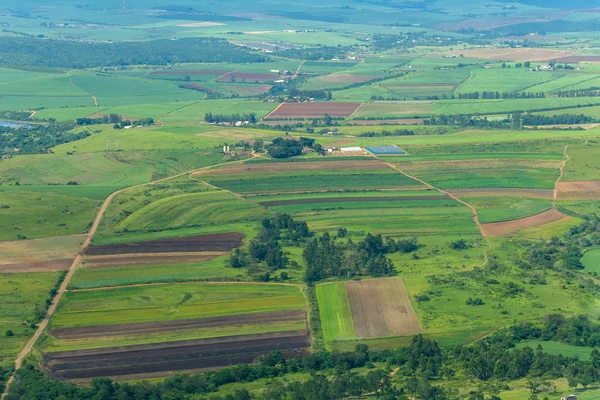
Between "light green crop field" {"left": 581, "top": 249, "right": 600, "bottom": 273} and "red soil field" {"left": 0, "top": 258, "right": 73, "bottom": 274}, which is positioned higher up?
"light green crop field" {"left": 581, "top": 249, "right": 600, "bottom": 273}

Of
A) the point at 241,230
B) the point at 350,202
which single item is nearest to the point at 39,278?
the point at 241,230

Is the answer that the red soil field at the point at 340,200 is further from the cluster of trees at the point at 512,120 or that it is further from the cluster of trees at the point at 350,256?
the cluster of trees at the point at 512,120

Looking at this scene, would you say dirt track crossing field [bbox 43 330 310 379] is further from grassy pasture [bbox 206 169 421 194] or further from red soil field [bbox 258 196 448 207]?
grassy pasture [bbox 206 169 421 194]

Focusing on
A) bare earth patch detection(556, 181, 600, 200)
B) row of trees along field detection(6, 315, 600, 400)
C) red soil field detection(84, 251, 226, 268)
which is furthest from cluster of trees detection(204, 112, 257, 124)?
row of trees along field detection(6, 315, 600, 400)

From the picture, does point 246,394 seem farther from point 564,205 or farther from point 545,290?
point 564,205

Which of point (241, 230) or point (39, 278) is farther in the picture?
point (241, 230)

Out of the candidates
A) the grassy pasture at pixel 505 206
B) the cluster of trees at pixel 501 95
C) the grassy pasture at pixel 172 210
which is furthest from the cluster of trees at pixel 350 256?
the cluster of trees at pixel 501 95
